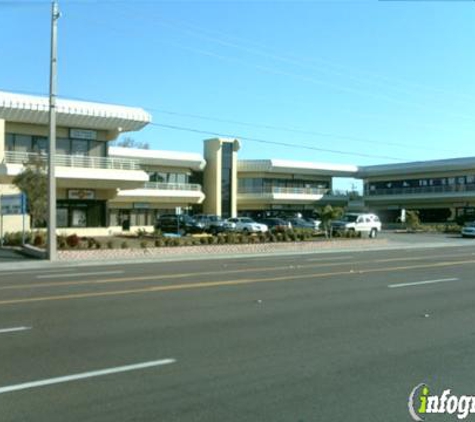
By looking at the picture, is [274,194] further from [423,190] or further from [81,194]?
[81,194]

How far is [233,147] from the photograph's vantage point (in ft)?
241

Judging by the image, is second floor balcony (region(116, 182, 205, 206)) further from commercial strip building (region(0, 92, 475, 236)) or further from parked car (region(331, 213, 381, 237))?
parked car (region(331, 213, 381, 237))

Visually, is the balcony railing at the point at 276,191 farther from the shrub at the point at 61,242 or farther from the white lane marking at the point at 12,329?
the white lane marking at the point at 12,329

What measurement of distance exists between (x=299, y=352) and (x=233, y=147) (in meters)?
66.3

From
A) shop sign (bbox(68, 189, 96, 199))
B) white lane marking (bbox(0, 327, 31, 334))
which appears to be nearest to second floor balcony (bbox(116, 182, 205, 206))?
shop sign (bbox(68, 189, 96, 199))

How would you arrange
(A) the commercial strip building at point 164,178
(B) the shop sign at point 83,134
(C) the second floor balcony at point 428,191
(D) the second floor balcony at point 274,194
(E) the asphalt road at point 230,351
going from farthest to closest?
1. (C) the second floor balcony at point 428,191
2. (D) the second floor balcony at point 274,194
3. (B) the shop sign at point 83,134
4. (A) the commercial strip building at point 164,178
5. (E) the asphalt road at point 230,351

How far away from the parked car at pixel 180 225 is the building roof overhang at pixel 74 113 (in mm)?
9126

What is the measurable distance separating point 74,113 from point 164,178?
26.1m

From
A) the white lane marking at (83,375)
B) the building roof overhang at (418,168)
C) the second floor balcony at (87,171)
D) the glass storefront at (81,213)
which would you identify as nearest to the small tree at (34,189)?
the second floor balcony at (87,171)

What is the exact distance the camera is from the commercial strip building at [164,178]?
135ft

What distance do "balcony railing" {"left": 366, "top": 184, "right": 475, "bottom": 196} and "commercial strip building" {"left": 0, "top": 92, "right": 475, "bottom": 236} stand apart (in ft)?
0.42

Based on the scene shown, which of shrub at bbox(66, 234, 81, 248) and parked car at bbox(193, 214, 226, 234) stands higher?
parked car at bbox(193, 214, 226, 234)

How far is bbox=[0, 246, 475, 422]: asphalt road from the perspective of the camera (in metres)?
5.69

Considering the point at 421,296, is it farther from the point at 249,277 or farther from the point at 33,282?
the point at 33,282
